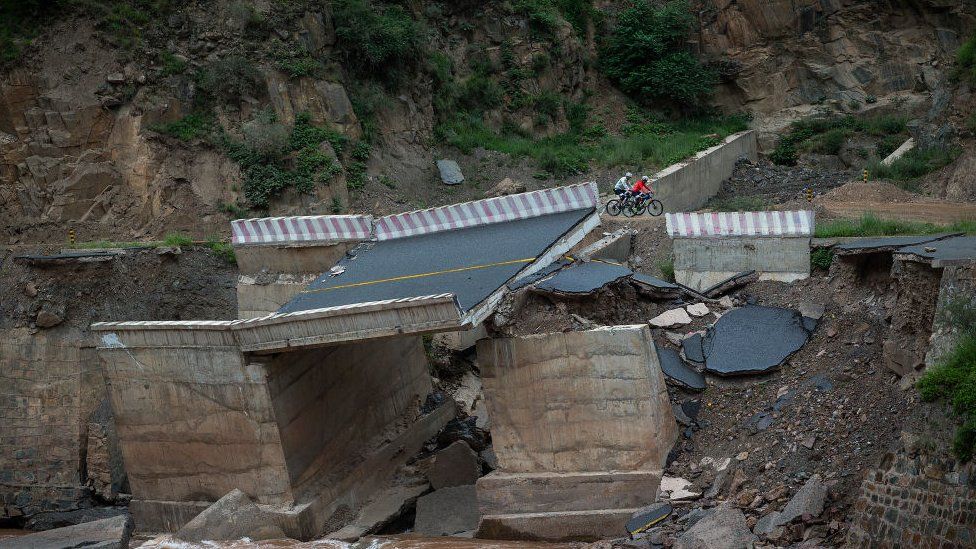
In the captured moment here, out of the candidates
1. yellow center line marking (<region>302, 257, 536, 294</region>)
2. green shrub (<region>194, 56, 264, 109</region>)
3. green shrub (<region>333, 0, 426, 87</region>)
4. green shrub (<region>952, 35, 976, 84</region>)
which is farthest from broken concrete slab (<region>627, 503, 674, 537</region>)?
green shrub (<region>333, 0, 426, 87</region>)

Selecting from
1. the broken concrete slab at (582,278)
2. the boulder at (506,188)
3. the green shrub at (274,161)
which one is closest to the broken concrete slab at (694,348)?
the broken concrete slab at (582,278)

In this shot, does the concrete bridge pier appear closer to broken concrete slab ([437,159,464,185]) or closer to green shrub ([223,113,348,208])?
green shrub ([223,113,348,208])

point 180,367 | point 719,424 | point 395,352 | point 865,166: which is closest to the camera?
point 719,424

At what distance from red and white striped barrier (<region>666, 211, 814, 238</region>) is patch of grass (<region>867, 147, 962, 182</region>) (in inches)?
485

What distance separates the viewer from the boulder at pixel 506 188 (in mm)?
27062

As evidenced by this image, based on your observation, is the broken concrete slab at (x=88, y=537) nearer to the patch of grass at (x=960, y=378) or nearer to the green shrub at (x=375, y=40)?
the patch of grass at (x=960, y=378)

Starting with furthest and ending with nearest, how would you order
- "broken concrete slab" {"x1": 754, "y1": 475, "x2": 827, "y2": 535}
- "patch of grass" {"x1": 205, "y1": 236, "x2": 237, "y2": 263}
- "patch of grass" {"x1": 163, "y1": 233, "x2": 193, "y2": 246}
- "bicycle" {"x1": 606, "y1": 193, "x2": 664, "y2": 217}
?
"patch of grass" {"x1": 205, "y1": 236, "x2": 237, "y2": 263}
"patch of grass" {"x1": 163, "y1": 233, "x2": 193, "y2": 246}
"bicycle" {"x1": 606, "y1": 193, "x2": 664, "y2": 217}
"broken concrete slab" {"x1": 754, "y1": 475, "x2": 827, "y2": 535}

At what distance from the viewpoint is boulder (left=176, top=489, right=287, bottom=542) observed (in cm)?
1436

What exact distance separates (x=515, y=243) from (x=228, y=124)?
46.3 feet

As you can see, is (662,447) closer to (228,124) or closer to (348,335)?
(348,335)

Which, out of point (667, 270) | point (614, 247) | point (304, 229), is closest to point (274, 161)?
point (304, 229)

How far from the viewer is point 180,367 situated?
1519cm

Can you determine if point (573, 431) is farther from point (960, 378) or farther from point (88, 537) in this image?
point (88, 537)

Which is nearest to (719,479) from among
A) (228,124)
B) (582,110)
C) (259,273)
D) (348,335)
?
(348,335)
